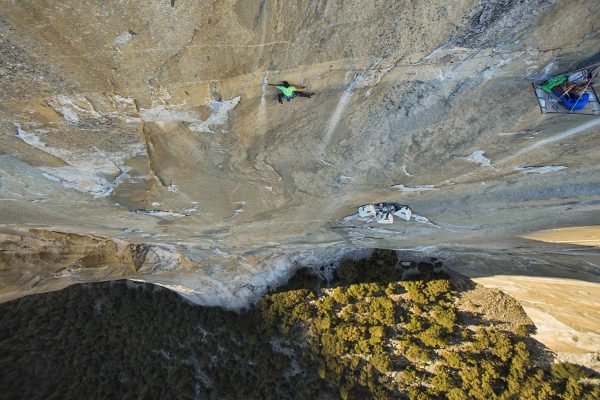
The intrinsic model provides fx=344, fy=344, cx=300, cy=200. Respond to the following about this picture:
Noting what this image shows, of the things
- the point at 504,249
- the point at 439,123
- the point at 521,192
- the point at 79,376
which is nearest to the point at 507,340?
the point at 504,249

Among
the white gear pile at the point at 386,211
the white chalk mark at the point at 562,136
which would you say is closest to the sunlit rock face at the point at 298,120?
the white chalk mark at the point at 562,136

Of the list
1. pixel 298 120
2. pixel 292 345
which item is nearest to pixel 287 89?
pixel 298 120

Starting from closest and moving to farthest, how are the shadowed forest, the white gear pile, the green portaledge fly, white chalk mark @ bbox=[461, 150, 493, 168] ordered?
the green portaledge fly
white chalk mark @ bbox=[461, 150, 493, 168]
the white gear pile
the shadowed forest

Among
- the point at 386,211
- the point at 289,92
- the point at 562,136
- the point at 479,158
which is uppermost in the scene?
the point at 289,92

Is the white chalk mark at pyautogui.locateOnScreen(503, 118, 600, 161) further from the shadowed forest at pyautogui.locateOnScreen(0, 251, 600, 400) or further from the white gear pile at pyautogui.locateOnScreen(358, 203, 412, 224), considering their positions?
the shadowed forest at pyautogui.locateOnScreen(0, 251, 600, 400)

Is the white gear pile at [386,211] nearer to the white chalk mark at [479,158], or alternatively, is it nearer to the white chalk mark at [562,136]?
the white chalk mark at [479,158]

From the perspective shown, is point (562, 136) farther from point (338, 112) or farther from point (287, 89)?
point (287, 89)

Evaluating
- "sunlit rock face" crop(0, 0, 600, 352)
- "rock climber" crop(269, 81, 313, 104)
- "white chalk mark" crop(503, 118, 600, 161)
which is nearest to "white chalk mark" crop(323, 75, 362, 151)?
"sunlit rock face" crop(0, 0, 600, 352)

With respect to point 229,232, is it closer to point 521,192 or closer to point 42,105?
point 42,105
